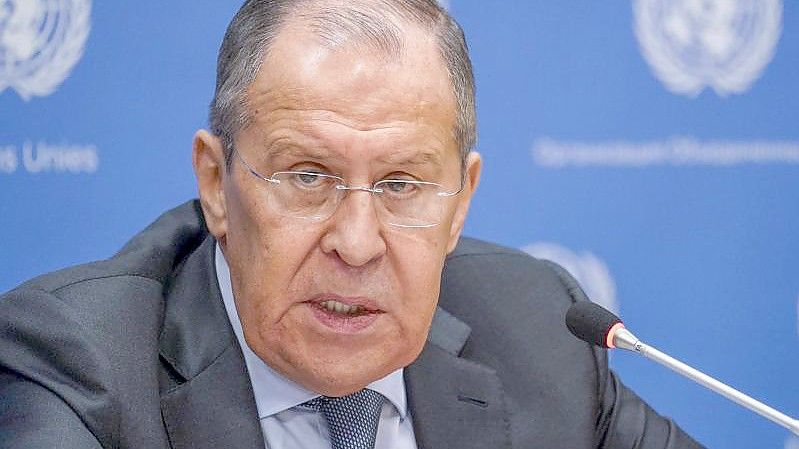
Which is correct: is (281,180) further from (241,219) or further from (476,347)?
(476,347)

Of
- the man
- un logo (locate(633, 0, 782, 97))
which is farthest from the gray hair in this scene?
un logo (locate(633, 0, 782, 97))

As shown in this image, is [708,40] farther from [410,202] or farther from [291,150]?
[291,150]

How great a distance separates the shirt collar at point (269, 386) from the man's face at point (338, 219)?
0.24ft

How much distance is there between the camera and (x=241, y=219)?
6.86 feet

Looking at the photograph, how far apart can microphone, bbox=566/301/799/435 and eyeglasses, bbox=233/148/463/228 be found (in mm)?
337

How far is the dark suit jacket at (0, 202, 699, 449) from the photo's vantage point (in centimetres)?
193

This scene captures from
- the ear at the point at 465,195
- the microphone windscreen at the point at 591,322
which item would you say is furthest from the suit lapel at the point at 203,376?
the microphone windscreen at the point at 591,322

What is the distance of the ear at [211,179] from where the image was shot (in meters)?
2.19

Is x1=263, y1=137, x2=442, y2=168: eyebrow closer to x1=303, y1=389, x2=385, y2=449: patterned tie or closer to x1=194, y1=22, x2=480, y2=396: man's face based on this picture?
x1=194, y1=22, x2=480, y2=396: man's face

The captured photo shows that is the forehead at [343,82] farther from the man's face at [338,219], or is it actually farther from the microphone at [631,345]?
the microphone at [631,345]

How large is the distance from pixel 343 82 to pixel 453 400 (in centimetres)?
75

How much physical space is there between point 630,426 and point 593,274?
79 cm

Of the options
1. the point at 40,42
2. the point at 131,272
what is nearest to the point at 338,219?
the point at 131,272

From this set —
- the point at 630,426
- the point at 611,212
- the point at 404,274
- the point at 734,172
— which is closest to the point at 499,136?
the point at 611,212
